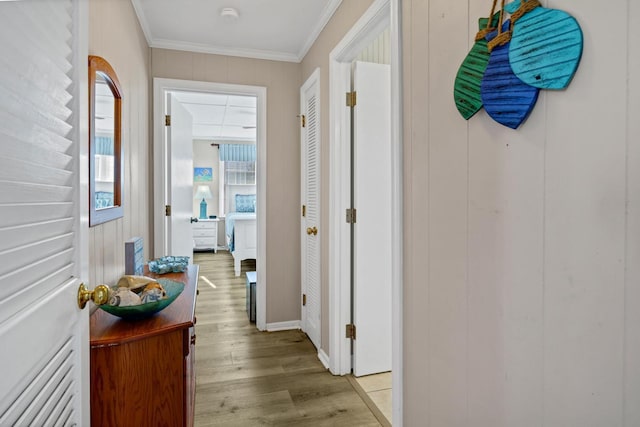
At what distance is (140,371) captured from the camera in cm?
120

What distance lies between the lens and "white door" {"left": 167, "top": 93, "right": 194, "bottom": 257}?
2982mm

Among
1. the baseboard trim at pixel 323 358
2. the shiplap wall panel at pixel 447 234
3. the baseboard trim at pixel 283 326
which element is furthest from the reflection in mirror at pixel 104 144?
the baseboard trim at pixel 283 326

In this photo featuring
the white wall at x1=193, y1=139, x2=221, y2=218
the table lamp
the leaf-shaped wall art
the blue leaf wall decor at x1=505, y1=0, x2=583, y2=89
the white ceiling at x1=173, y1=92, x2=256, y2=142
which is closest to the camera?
the blue leaf wall decor at x1=505, y1=0, x2=583, y2=89

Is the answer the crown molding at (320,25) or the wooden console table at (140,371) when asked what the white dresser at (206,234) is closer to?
the crown molding at (320,25)

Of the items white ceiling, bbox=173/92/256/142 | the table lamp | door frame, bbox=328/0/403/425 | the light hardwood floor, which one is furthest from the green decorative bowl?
the table lamp

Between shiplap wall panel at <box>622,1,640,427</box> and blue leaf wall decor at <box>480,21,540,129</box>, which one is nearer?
shiplap wall panel at <box>622,1,640,427</box>

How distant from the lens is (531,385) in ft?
2.98

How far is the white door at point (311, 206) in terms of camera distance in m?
2.72

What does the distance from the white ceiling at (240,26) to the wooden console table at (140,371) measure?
2.07m

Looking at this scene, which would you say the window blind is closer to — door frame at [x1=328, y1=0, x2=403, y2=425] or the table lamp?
the table lamp

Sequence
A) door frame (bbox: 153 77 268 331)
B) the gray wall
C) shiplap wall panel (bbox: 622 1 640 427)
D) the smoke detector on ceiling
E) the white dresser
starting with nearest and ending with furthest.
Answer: shiplap wall panel (bbox: 622 1 640 427), the gray wall, the smoke detector on ceiling, door frame (bbox: 153 77 268 331), the white dresser

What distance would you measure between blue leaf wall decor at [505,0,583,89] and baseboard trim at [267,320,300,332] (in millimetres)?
2806

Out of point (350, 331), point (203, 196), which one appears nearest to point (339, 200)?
point (350, 331)

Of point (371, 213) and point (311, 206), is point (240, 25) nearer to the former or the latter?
point (311, 206)
